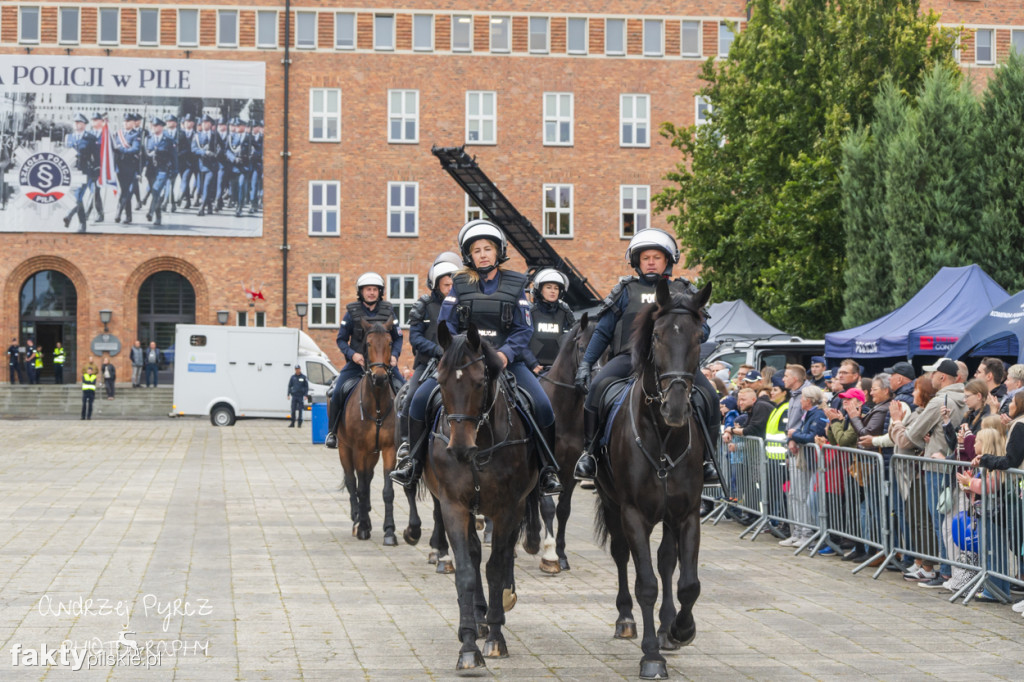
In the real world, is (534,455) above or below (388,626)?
above

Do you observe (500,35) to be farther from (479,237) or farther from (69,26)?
(479,237)

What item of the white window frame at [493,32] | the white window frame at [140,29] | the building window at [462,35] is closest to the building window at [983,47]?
the white window frame at [493,32]

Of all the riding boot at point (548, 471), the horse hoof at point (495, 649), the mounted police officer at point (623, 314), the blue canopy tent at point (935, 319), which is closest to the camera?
the horse hoof at point (495, 649)

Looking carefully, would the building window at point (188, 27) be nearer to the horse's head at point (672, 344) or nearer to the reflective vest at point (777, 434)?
the reflective vest at point (777, 434)

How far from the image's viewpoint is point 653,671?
7410mm

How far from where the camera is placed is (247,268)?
5688cm

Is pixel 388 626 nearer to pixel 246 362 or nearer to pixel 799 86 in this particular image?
pixel 799 86

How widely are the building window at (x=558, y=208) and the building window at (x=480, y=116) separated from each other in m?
3.40

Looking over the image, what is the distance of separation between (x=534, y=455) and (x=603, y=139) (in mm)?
50860

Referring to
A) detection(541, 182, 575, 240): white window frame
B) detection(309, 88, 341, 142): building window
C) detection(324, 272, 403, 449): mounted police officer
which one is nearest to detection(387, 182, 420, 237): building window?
detection(309, 88, 341, 142): building window

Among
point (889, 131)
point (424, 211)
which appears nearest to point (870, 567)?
point (889, 131)

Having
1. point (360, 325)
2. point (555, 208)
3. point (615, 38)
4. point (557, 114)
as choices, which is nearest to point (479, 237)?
point (360, 325)

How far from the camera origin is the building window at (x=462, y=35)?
5778cm

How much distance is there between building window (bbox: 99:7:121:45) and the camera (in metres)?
56.7
